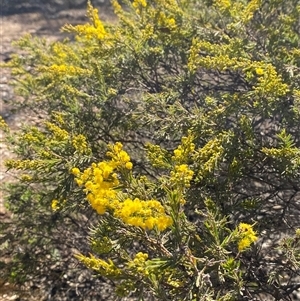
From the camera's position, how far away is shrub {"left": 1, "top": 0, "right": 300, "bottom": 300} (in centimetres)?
231

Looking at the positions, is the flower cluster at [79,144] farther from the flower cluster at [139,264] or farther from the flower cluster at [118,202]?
the flower cluster at [139,264]

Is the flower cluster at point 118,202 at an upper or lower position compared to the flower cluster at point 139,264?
upper

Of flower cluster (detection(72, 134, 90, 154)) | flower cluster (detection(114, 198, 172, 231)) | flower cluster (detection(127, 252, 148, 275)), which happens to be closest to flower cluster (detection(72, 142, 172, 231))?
flower cluster (detection(114, 198, 172, 231))

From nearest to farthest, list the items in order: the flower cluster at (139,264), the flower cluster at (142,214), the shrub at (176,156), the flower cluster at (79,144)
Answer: the flower cluster at (142,214), the flower cluster at (139,264), the shrub at (176,156), the flower cluster at (79,144)

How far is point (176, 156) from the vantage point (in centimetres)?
252

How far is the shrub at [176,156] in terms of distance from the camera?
7.59ft

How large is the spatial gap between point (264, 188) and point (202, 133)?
1080 mm

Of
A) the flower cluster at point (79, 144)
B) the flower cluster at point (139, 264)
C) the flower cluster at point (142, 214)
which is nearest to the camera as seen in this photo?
the flower cluster at point (142, 214)

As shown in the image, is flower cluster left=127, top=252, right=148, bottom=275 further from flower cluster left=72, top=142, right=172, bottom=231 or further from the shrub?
flower cluster left=72, top=142, right=172, bottom=231

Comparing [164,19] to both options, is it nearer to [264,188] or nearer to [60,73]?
[60,73]

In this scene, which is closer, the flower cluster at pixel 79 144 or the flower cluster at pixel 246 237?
the flower cluster at pixel 246 237

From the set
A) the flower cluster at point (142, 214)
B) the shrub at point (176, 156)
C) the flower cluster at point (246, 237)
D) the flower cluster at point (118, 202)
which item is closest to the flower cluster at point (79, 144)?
the shrub at point (176, 156)

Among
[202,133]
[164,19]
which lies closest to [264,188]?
[202,133]

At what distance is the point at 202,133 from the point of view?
3.21 m
